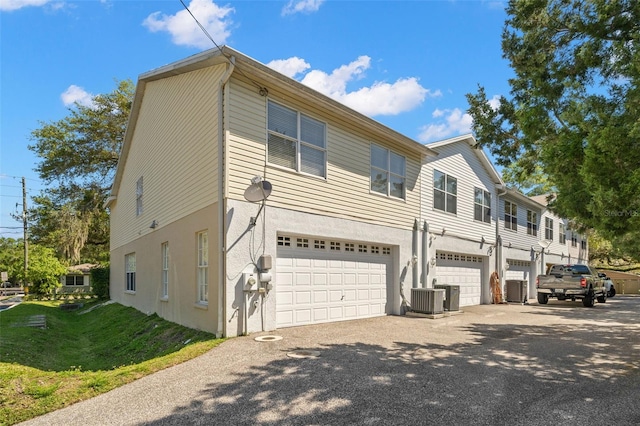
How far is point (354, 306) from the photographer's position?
425 inches

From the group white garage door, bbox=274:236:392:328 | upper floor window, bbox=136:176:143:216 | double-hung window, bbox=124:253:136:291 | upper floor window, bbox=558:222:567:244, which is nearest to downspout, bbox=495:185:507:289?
white garage door, bbox=274:236:392:328

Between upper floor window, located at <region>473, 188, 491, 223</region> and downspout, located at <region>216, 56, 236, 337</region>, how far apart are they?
40.6ft

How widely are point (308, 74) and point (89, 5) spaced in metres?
5.04

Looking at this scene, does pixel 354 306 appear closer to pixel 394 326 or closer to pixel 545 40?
pixel 394 326

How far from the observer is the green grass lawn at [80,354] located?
5.27m

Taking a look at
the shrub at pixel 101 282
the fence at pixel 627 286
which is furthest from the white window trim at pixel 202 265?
the fence at pixel 627 286

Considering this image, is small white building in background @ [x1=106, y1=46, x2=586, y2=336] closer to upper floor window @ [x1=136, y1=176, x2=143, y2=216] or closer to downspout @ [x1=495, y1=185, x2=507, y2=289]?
upper floor window @ [x1=136, y1=176, x2=143, y2=216]

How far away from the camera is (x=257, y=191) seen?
821 centimetres

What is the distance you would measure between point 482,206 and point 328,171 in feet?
33.5

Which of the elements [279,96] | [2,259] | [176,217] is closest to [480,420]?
[279,96]

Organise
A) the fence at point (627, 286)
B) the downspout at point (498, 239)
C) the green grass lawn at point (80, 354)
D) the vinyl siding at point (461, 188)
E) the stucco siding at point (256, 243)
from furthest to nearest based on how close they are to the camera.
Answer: the fence at point (627, 286) < the downspout at point (498, 239) < the vinyl siding at point (461, 188) < the stucco siding at point (256, 243) < the green grass lawn at point (80, 354)

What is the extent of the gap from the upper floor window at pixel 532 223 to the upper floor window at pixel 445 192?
28.4ft

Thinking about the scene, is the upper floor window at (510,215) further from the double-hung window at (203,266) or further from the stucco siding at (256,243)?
the double-hung window at (203,266)

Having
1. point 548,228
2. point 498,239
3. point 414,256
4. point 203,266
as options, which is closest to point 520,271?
point 498,239
